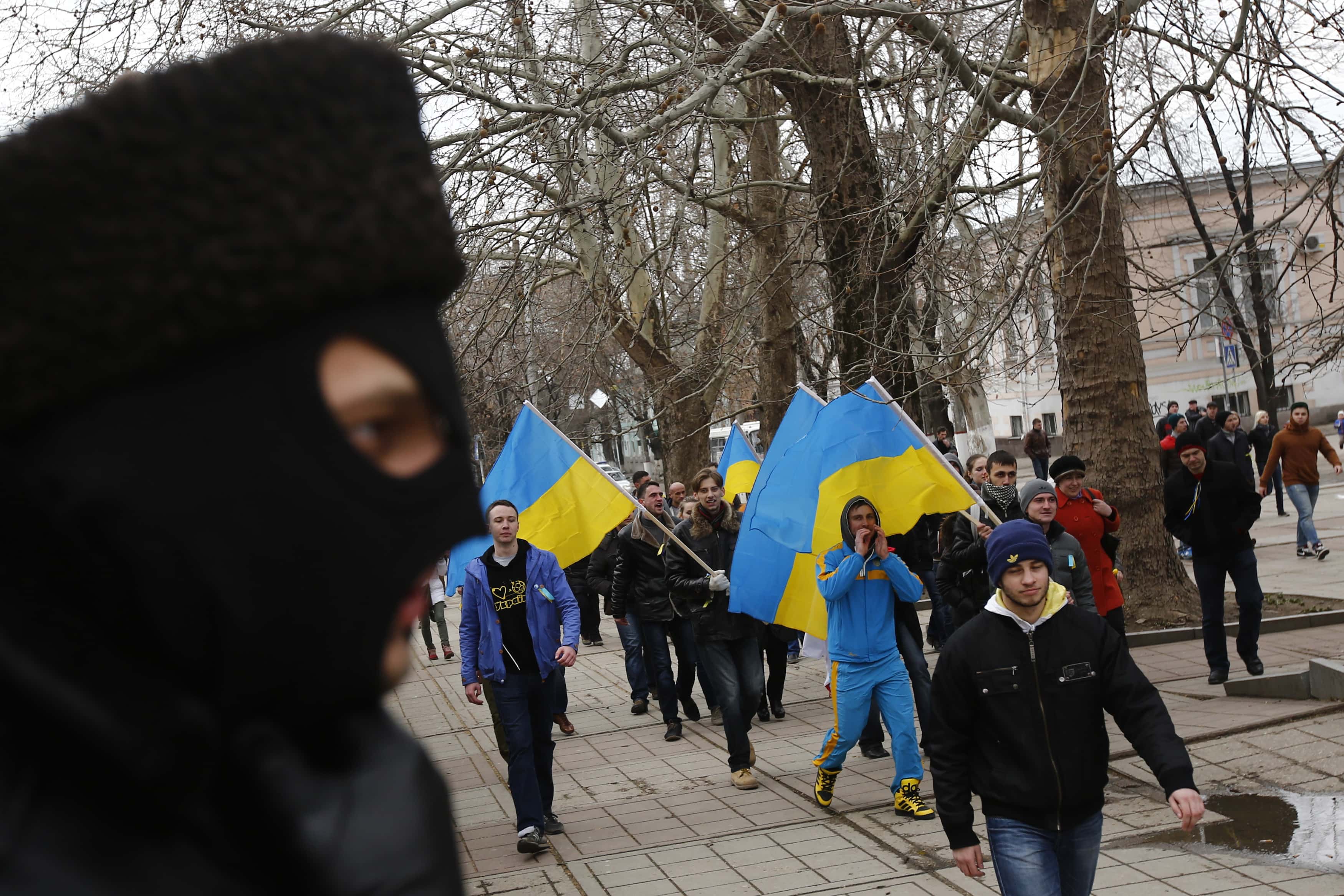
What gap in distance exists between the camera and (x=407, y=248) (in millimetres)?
959

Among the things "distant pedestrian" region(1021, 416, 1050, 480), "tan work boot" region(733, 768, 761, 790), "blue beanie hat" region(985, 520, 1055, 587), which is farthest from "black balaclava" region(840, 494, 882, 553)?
"distant pedestrian" region(1021, 416, 1050, 480)

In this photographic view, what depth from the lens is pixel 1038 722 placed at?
455cm

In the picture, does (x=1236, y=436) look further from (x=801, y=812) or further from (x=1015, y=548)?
(x=1015, y=548)

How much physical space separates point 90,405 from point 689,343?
2429cm

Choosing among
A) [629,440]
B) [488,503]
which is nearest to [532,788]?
[488,503]

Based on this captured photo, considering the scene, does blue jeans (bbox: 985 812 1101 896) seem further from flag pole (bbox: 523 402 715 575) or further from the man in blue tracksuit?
flag pole (bbox: 523 402 715 575)

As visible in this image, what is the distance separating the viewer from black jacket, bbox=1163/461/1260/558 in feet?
32.7

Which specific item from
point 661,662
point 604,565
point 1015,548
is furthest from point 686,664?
point 1015,548

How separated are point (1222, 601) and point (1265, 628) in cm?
260

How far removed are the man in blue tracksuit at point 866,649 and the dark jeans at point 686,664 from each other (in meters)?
3.31

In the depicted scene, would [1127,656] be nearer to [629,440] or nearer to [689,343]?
[689,343]

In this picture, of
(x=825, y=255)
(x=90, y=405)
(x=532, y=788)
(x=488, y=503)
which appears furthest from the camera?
(x=825, y=255)

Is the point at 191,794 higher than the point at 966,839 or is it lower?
higher

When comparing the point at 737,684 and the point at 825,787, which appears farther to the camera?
the point at 737,684
